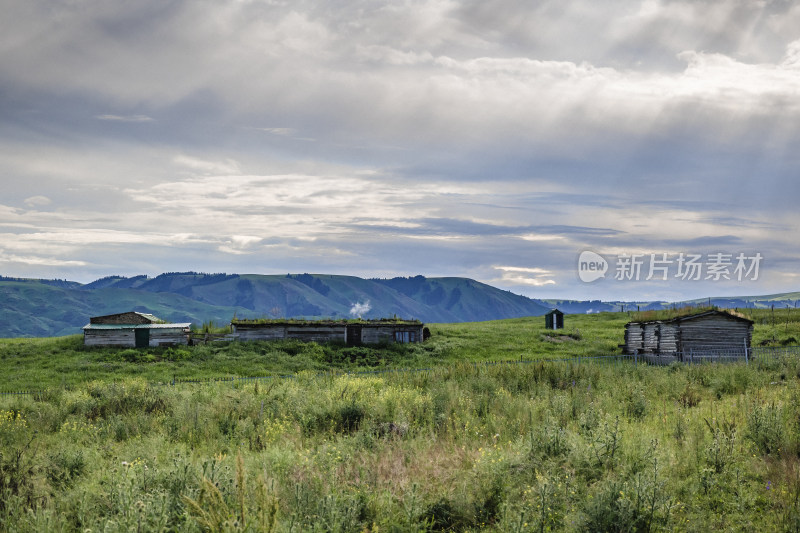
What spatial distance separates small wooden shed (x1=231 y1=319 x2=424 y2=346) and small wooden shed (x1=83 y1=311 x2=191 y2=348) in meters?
4.78

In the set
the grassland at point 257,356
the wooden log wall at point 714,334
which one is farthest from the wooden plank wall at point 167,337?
the wooden log wall at point 714,334

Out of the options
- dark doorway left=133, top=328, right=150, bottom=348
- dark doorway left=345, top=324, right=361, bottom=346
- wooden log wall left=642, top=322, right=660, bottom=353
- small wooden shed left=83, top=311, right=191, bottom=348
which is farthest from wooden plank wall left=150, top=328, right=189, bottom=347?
wooden log wall left=642, top=322, right=660, bottom=353

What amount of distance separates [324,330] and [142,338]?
14.9 metres

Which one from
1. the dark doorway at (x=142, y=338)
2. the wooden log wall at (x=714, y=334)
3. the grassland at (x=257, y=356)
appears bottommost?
the grassland at (x=257, y=356)

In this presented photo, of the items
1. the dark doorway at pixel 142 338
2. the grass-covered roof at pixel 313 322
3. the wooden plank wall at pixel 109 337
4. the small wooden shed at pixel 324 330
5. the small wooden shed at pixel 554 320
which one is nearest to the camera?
the wooden plank wall at pixel 109 337

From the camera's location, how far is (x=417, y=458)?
8.89 metres

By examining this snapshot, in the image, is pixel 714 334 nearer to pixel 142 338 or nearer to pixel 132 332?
pixel 142 338

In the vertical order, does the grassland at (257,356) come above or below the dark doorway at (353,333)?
below

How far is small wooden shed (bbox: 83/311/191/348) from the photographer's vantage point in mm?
44062

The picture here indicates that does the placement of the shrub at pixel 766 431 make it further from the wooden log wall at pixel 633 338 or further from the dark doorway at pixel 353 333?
the dark doorway at pixel 353 333

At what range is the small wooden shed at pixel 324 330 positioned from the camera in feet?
153

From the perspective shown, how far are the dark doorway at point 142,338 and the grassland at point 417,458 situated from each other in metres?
28.6

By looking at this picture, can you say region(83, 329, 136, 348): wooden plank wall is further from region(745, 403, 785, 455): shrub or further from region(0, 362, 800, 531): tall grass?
region(745, 403, 785, 455): shrub

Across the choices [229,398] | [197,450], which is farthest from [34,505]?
[229,398]
